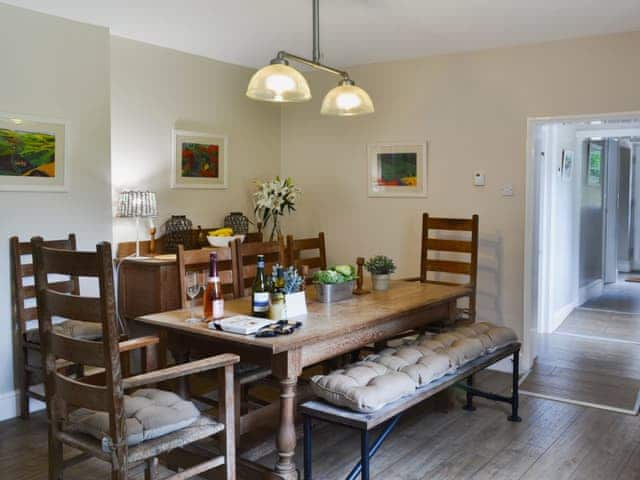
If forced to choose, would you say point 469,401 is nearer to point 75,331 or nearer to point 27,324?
point 75,331

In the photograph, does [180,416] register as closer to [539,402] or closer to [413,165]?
[539,402]

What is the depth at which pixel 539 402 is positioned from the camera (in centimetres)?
393

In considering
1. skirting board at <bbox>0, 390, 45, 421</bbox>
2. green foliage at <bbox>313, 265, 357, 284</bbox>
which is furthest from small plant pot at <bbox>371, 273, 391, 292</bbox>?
skirting board at <bbox>0, 390, 45, 421</bbox>

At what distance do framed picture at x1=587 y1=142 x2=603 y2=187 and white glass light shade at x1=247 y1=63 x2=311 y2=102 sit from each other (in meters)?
5.48

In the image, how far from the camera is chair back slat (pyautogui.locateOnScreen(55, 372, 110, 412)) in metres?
2.09

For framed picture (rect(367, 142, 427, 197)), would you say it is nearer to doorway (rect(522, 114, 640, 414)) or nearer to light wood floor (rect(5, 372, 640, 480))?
doorway (rect(522, 114, 640, 414))

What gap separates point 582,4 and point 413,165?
182cm

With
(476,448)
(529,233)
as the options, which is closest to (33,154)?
(476,448)

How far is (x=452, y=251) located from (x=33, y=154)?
2.88 metres

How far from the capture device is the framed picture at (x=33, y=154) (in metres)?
3.58

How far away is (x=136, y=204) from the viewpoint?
4.24 m

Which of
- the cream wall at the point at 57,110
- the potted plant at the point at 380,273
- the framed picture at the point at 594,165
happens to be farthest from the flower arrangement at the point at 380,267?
the framed picture at the point at 594,165

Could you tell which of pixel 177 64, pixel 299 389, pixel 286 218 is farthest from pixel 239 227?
pixel 299 389

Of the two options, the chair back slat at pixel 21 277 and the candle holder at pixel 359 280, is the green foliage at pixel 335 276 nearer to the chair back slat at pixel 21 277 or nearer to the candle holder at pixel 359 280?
the candle holder at pixel 359 280
